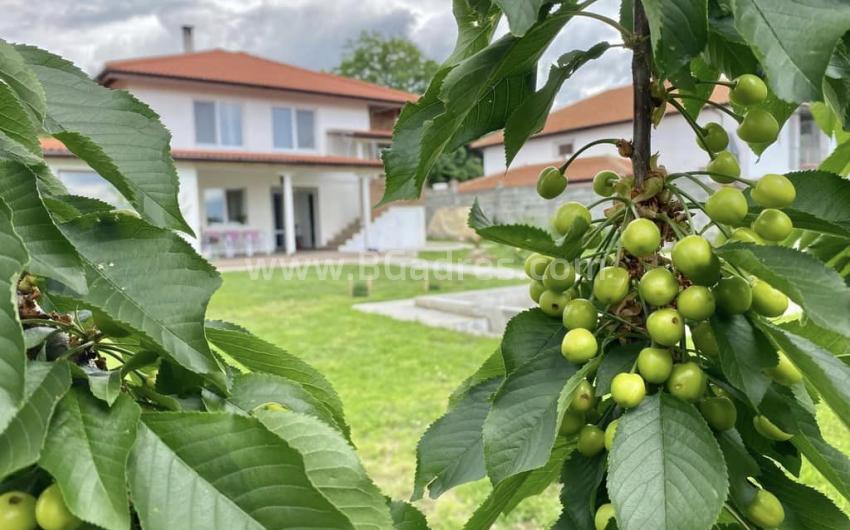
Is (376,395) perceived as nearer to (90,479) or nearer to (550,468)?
(550,468)

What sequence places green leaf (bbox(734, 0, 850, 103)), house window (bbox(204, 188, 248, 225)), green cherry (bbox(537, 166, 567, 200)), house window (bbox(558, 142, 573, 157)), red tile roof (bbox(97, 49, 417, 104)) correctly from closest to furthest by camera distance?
1. green leaf (bbox(734, 0, 850, 103))
2. green cherry (bbox(537, 166, 567, 200))
3. red tile roof (bbox(97, 49, 417, 104))
4. house window (bbox(204, 188, 248, 225))
5. house window (bbox(558, 142, 573, 157))

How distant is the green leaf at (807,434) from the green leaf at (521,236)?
0.29 metres

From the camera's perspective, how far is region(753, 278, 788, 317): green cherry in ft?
2.39

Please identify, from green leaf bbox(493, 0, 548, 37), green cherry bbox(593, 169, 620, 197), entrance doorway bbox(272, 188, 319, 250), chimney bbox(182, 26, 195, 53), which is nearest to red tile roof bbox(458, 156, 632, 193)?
entrance doorway bbox(272, 188, 319, 250)

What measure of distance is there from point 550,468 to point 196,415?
0.61 m

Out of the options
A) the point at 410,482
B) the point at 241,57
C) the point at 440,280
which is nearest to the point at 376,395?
the point at 410,482

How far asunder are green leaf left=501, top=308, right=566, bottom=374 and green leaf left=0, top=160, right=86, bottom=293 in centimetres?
53

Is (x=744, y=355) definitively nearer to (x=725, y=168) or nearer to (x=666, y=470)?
(x=666, y=470)

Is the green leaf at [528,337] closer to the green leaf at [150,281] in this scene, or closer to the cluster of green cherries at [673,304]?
the cluster of green cherries at [673,304]

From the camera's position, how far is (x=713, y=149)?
91 centimetres

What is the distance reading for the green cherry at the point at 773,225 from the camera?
77 centimetres

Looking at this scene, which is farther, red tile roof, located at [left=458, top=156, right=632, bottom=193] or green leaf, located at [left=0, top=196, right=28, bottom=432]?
red tile roof, located at [left=458, top=156, right=632, bottom=193]

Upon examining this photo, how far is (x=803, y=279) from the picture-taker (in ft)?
2.10

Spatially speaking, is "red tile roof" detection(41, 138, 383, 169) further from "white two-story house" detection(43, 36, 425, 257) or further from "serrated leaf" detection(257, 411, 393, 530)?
"serrated leaf" detection(257, 411, 393, 530)
